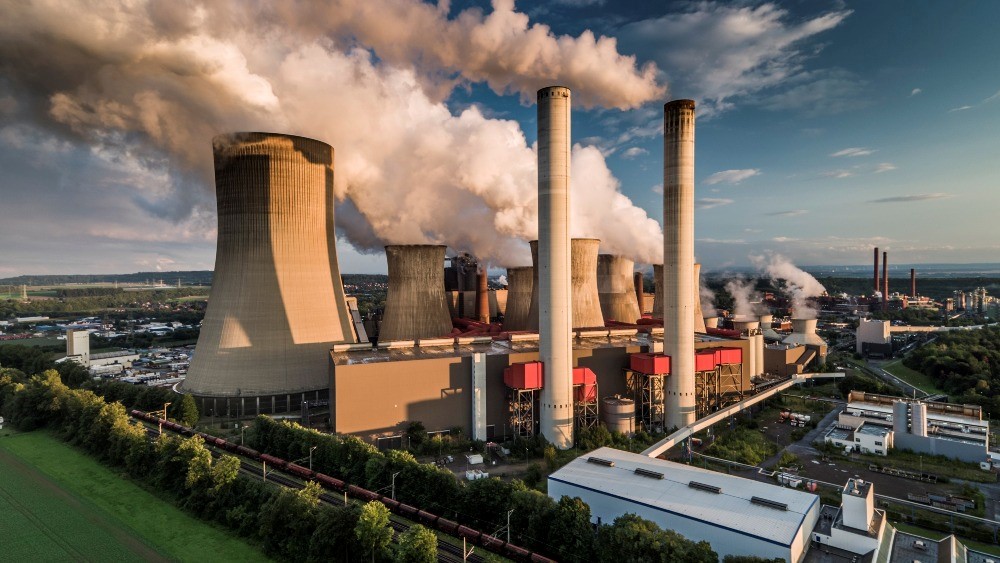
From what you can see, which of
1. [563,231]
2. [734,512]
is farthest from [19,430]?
[734,512]

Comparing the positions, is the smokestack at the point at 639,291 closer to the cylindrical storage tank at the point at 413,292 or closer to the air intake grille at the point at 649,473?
the cylindrical storage tank at the point at 413,292

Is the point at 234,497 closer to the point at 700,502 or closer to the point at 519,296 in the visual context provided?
the point at 700,502

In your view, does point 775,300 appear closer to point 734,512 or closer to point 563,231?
point 563,231

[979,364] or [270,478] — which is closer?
[270,478]

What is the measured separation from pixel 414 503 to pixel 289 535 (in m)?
4.31

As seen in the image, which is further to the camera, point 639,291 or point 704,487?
point 639,291

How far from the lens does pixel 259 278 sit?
97.5 ft

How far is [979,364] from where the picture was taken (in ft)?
136

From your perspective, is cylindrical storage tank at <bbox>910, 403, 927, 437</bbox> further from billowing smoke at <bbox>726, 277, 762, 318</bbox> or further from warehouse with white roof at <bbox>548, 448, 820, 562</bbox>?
billowing smoke at <bbox>726, 277, 762, 318</bbox>

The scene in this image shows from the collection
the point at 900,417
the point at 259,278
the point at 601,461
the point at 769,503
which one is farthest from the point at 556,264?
the point at 900,417

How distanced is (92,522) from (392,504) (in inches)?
420

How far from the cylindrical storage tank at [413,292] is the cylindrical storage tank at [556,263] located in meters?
9.80

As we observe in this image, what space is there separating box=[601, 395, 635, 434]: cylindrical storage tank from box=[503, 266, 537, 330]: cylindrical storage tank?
40.2 feet

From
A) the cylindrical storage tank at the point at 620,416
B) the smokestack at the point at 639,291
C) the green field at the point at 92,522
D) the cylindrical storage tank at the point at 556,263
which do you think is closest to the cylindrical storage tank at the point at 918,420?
the cylindrical storage tank at the point at 620,416
